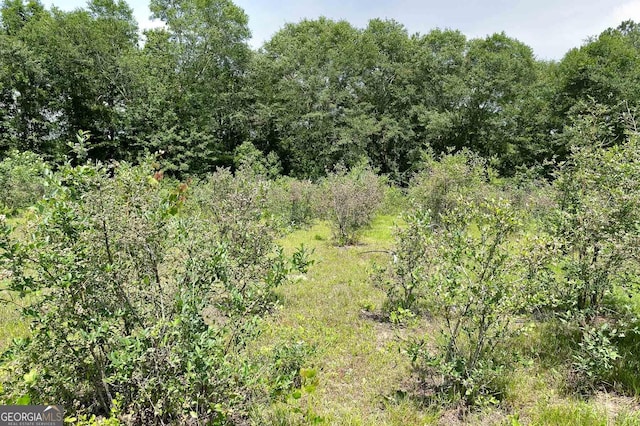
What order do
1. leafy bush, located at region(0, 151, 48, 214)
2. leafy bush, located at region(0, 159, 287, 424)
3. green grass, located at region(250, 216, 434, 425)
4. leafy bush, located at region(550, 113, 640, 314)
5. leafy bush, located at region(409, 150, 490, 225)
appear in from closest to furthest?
leafy bush, located at region(0, 159, 287, 424), green grass, located at region(250, 216, 434, 425), leafy bush, located at region(550, 113, 640, 314), leafy bush, located at region(409, 150, 490, 225), leafy bush, located at region(0, 151, 48, 214)

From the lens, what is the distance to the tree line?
864 inches

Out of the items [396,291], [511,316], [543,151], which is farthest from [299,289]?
[543,151]

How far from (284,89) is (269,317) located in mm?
24520

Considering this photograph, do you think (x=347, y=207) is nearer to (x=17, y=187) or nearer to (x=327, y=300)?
(x=327, y=300)

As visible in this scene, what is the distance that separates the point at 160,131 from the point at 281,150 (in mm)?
8653

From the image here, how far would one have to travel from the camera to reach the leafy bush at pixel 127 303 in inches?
89.4

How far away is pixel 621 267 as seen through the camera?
3533mm

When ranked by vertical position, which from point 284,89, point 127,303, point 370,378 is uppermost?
point 284,89

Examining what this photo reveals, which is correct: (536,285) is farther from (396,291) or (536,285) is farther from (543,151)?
(543,151)

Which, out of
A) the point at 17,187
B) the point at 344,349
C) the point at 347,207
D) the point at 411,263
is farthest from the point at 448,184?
the point at 17,187

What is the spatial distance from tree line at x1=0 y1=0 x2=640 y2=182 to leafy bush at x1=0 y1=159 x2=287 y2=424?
20.8 metres

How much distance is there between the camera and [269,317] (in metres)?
3.63

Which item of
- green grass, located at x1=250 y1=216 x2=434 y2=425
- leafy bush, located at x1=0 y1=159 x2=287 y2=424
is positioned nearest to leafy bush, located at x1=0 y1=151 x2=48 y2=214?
green grass, located at x1=250 y1=216 x2=434 y2=425

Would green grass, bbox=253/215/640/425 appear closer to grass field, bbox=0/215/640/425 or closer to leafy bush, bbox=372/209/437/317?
grass field, bbox=0/215/640/425
